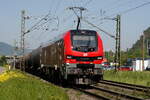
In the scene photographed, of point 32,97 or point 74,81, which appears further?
point 74,81

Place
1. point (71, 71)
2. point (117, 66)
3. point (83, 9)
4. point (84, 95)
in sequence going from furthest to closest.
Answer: point (117, 66)
point (83, 9)
point (71, 71)
point (84, 95)

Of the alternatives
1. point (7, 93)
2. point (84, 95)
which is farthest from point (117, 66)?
point (7, 93)

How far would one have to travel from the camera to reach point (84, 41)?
19.8 m

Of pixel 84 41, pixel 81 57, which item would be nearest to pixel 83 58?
pixel 81 57

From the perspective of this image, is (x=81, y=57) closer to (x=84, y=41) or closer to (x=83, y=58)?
(x=83, y=58)

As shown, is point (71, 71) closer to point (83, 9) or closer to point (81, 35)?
point (81, 35)

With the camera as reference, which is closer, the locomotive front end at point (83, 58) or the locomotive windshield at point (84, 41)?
the locomotive front end at point (83, 58)

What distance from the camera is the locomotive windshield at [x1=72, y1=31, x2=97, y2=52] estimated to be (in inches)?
762

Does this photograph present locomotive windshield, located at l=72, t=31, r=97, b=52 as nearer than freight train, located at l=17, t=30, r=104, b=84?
No

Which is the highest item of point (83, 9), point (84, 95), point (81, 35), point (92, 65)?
point (83, 9)

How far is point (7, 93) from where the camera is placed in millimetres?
11914

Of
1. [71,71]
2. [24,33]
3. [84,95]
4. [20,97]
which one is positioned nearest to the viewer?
[20,97]

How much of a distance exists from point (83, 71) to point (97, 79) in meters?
1.20

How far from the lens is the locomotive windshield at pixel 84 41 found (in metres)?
19.4
